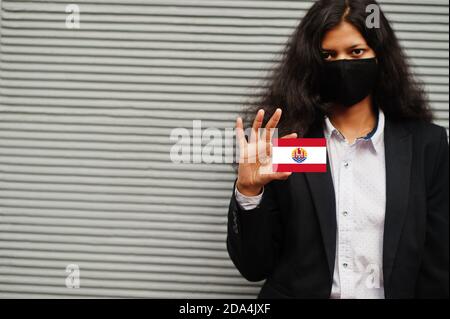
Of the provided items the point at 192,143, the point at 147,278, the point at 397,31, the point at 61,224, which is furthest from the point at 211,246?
the point at 397,31

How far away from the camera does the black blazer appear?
2.00 meters

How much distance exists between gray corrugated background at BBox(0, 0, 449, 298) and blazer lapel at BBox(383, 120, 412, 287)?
87 centimetres

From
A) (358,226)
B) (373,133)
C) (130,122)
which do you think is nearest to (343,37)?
(373,133)

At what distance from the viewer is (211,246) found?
2.78m

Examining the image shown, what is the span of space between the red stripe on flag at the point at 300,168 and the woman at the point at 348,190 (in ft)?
0.10

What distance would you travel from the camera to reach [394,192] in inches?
78.7

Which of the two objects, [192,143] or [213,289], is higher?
[192,143]

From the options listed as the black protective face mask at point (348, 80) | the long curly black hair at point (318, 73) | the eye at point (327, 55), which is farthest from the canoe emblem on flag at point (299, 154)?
the eye at point (327, 55)

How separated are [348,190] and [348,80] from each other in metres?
0.52

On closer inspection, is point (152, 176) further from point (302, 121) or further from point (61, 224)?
point (302, 121)

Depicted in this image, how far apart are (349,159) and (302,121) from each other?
0.99 ft

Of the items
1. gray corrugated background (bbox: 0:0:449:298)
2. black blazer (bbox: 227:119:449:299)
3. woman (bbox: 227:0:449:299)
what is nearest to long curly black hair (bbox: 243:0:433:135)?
woman (bbox: 227:0:449:299)

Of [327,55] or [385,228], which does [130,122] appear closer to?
[327,55]

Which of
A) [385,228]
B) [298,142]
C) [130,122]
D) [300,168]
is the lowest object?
[385,228]
